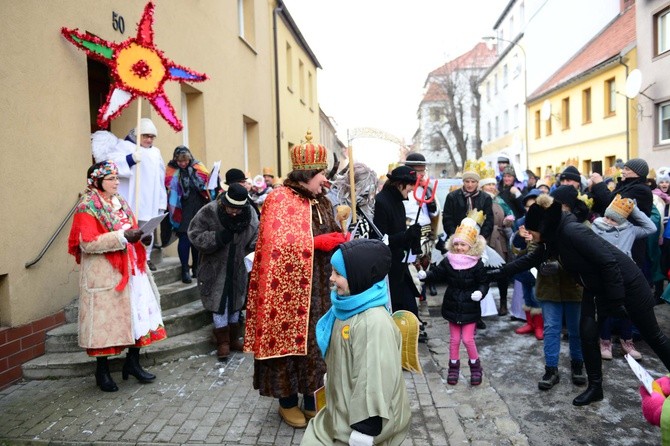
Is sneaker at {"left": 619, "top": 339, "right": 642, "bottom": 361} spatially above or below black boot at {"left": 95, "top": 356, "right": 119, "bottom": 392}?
below

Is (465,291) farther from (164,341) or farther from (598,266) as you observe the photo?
(164,341)

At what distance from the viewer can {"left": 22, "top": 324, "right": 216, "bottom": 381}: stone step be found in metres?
5.03

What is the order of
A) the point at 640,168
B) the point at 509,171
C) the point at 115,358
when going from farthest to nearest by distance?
1. the point at 509,171
2. the point at 640,168
3. the point at 115,358

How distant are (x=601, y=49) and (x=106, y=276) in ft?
81.8

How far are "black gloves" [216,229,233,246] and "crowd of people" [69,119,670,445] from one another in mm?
15

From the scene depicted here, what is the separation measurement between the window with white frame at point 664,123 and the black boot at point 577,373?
52.7ft

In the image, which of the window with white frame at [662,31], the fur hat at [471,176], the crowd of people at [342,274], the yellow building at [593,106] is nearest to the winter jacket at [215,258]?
the crowd of people at [342,274]

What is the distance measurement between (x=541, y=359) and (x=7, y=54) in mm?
6138

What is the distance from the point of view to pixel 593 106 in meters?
23.1

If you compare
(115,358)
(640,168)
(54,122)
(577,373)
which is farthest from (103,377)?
(640,168)

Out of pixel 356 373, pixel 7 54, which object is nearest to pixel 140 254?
pixel 7 54

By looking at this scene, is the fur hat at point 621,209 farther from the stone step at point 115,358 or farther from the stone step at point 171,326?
the stone step at point 171,326

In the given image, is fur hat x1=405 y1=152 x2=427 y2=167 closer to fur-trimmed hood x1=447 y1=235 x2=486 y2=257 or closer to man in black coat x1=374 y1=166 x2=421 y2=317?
man in black coat x1=374 y1=166 x2=421 y2=317

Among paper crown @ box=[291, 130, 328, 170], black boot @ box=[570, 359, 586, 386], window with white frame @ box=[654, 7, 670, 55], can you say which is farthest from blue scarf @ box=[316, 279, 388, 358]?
window with white frame @ box=[654, 7, 670, 55]
